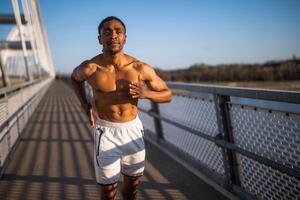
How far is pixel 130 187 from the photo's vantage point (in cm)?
293

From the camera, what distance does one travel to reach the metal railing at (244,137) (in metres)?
2.78

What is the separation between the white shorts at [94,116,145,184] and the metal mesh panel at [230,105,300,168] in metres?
1.14

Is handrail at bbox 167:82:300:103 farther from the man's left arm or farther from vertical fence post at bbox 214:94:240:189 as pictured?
the man's left arm

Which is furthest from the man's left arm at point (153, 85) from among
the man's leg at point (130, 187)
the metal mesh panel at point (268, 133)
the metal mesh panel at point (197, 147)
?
the metal mesh panel at point (197, 147)

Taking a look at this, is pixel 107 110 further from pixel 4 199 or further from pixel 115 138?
pixel 4 199

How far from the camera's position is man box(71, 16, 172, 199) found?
2.66 m

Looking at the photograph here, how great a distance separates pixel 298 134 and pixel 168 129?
3.39m

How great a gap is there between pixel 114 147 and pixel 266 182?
159cm

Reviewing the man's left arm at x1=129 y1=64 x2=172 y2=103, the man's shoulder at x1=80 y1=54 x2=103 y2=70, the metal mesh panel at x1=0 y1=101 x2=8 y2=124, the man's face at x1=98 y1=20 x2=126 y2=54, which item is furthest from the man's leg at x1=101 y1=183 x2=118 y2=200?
the metal mesh panel at x1=0 y1=101 x2=8 y2=124

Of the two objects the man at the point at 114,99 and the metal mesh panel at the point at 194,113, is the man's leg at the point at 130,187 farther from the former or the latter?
the metal mesh panel at the point at 194,113

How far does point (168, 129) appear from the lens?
5.96 meters

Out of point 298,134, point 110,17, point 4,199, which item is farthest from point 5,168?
point 298,134

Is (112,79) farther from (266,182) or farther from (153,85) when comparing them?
(266,182)

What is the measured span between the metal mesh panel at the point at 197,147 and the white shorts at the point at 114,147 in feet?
5.25
